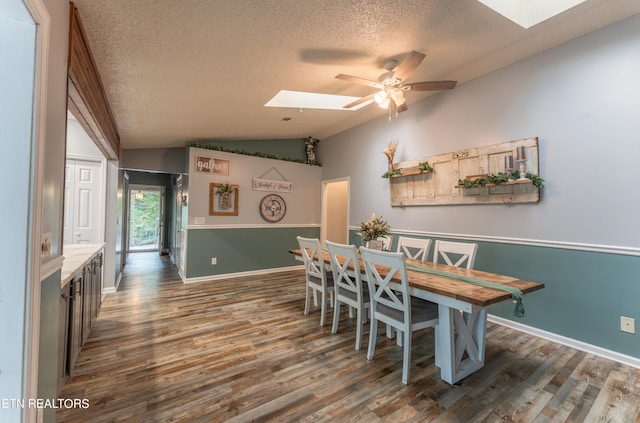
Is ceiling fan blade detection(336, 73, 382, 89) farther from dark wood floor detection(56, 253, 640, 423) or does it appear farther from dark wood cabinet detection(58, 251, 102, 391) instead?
dark wood cabinet detection(58, 251, 102, 391)

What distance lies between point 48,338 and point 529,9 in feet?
13.8

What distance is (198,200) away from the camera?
4.73m

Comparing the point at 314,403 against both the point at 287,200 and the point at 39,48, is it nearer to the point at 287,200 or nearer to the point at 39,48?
the point at 39,48

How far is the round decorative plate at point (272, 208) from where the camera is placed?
544 cm

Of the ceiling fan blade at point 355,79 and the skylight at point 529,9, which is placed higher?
the skylight at point 529,9

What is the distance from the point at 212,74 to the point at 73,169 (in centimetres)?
248

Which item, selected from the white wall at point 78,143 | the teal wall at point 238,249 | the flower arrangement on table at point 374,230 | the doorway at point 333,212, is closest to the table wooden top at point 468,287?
the flower arrangement on table at point 374,230

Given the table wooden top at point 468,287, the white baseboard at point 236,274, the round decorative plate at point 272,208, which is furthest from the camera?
the round decorative plate at point 272,208

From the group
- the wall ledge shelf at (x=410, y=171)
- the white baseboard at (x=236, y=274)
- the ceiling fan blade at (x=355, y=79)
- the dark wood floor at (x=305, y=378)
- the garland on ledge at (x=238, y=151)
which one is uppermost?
the ceiling fan blade at (x=355, y=79)

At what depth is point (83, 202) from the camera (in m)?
3.61

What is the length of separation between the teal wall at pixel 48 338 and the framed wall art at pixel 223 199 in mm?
3435

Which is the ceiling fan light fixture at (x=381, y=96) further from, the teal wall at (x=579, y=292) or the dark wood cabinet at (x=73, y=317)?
the dark wood cabinet at (x=73, y=317)
